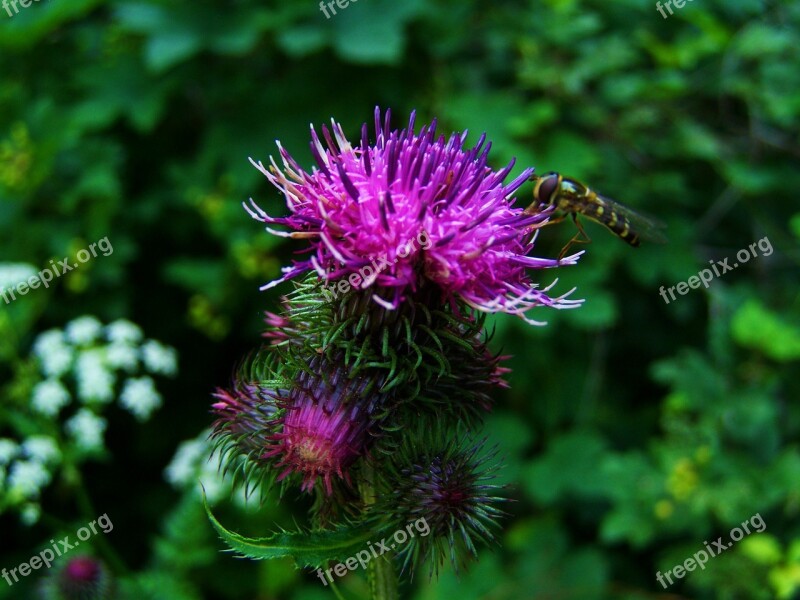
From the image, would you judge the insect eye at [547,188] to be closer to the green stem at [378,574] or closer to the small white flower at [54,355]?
the green stem at [378,574]

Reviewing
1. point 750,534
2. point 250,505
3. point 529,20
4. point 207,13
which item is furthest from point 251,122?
point 750,534

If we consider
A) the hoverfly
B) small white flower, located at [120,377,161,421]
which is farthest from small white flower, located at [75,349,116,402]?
the hoverfly

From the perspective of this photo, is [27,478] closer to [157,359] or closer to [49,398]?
[49,398]

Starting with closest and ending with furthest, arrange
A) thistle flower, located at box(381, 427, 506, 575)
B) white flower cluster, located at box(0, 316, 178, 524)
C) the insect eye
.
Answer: thistle flower, located at box(381, 427, 506, 575)
the insect eye
white flower cluster, located at box(0, 316, 178, 524)

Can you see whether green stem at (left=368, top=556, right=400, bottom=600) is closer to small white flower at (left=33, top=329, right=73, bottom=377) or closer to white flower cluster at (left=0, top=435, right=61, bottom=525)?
white flower cluster at (left=0, top=435, right=61, bottom=525)

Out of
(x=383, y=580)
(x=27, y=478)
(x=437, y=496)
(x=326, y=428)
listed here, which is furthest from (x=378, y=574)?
(x=27, y=478)

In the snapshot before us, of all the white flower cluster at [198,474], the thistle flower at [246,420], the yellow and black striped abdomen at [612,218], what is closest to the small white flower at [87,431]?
the white flower cluster at [198,474]

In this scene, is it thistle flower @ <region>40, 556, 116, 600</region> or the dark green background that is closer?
thistle flower @ <region>40, 556, 116, 600</region>
